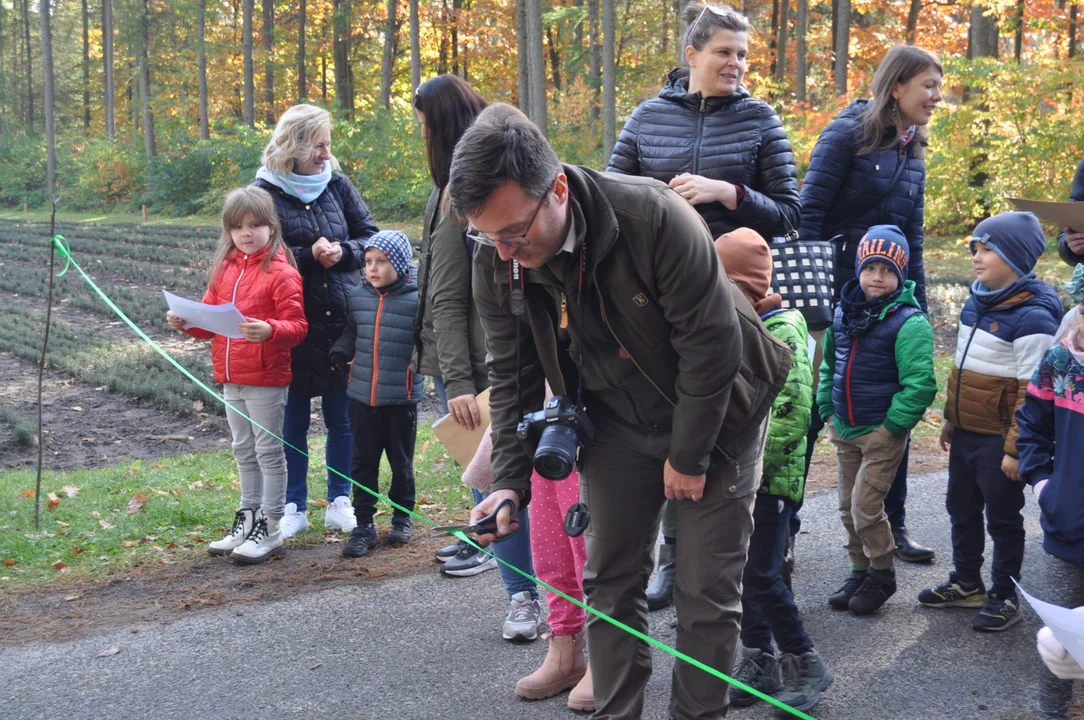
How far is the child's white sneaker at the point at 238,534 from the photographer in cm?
545

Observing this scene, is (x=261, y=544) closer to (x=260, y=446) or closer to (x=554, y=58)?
(x=260, y=446)

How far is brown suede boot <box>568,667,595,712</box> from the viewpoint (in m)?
3.62

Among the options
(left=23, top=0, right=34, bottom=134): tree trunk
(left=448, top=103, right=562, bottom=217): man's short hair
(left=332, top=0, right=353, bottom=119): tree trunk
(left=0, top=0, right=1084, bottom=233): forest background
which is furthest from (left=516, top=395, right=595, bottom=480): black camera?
(left=23, top=0, right=34, bottom=134): tree trunk

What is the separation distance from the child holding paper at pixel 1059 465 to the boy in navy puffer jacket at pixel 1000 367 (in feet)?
2.47

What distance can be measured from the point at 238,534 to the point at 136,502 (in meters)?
1.38

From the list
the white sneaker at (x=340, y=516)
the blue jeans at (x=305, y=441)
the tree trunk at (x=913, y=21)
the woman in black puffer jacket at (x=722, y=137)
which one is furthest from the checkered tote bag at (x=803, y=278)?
the tree trunk at (x=913, y=21)

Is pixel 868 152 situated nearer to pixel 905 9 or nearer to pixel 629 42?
pixel 905 9

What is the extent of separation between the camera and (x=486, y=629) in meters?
4.42

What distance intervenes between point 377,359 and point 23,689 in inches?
86.7

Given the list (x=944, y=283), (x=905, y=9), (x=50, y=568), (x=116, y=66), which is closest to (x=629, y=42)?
(x=905, y=9)

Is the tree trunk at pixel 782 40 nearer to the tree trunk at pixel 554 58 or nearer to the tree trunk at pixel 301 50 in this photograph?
the tree trunk at pixel 554 58

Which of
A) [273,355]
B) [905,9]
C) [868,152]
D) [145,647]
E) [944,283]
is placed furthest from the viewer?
[905,9]

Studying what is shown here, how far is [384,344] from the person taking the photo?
5.36 m

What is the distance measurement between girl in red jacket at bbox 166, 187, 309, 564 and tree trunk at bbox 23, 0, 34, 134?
208ft
